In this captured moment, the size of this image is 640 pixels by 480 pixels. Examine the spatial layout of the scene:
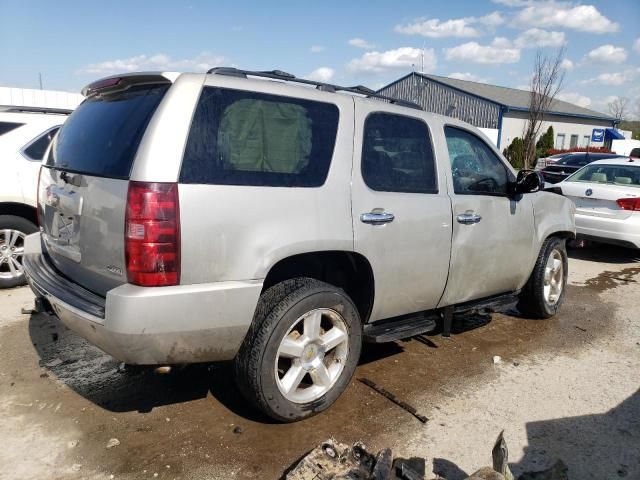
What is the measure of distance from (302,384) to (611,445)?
1.89 meters

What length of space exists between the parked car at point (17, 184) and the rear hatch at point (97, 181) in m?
2.65

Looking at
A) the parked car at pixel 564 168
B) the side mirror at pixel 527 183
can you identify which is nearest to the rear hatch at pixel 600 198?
the parked car at pixel 564 168

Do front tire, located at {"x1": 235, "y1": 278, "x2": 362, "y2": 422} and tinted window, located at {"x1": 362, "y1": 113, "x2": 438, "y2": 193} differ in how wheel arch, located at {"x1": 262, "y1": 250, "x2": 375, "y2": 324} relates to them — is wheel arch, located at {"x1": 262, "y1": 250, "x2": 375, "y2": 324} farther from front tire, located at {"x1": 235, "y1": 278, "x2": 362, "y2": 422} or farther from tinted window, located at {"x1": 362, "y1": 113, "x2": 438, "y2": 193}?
tinted window, located at {"x1": 362, "y1": 113, "x2": 438, "y2": 193}

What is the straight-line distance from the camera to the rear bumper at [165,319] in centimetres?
252

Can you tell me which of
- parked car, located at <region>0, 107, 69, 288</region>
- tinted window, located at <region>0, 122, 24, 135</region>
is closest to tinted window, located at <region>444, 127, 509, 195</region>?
parked car, located at <region>0, 107, 69, 288</region>

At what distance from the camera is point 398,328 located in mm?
3648

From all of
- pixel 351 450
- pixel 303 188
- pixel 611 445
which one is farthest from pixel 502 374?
pixel 303 188

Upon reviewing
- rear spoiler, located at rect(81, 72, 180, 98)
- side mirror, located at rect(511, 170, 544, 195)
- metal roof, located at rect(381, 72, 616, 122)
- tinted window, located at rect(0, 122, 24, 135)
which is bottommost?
side mirror, located at rect(511, 170, 544, 195)

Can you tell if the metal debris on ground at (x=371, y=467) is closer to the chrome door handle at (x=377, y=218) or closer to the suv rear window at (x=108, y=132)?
the chrome door handle at (x=377, y=218)

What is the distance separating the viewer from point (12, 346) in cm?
428

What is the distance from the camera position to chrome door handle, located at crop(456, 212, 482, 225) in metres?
3.84

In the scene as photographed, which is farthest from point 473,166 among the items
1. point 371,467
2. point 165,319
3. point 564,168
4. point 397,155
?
point 564,168

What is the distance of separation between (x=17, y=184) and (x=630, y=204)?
791cm

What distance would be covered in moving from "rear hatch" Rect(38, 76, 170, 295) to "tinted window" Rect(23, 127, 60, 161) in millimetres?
2814
